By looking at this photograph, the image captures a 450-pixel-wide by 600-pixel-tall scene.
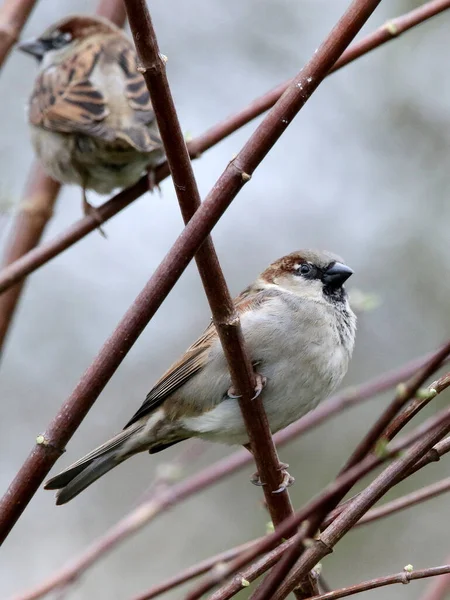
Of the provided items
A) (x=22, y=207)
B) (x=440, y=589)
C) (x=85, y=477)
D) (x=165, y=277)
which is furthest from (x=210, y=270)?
(x=22, y=207)

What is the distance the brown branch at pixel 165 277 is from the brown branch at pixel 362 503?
0.46 m

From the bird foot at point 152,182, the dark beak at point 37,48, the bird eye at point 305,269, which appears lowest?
the bird eye at point 305,269

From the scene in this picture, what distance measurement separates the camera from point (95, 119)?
3770 millimetres

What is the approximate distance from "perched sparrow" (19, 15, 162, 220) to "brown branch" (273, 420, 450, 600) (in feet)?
7.56

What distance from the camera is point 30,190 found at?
11.3 feet

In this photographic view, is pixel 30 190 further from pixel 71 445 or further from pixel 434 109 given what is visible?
pixel 434 109

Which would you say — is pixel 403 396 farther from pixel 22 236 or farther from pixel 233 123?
Result: pixel 22 236

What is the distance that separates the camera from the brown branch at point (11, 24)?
97.9 inches

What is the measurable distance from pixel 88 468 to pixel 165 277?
1210 millimetres

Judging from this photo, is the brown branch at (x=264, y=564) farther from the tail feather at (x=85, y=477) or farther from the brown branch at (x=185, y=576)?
the tail feather at (x=85, y=477)

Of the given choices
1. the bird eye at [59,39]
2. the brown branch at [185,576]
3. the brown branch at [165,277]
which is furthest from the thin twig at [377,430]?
the bird eye at [59,39]

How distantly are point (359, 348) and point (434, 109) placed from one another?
2156 mm

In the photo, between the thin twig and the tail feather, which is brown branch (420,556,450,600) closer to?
the thin twig

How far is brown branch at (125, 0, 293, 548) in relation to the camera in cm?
152
